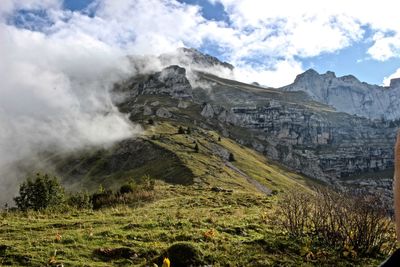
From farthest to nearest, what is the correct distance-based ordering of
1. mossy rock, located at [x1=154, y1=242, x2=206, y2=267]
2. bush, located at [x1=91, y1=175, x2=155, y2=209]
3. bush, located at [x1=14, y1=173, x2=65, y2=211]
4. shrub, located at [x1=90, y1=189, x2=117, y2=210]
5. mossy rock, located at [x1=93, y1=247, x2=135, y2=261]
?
bush, located at [x1=14, y1=173, x2=65, y2=211], bush, located at [x1=91, y1=175, x2=155, y2=209], shrub, located at [x1=90, y1=189, x2=117, y2=210], mossy rock, located at [x1=93, y1=247, x2=135, y2=261], mossy rock, located at [x1=154, y1=242, x2=206, y2=267]

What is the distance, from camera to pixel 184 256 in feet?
46.5

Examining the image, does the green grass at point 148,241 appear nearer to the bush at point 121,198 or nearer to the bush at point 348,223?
the bush at point 348,223

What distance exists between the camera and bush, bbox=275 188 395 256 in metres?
16.6

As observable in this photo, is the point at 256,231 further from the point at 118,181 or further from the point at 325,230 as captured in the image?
the point at 118,181

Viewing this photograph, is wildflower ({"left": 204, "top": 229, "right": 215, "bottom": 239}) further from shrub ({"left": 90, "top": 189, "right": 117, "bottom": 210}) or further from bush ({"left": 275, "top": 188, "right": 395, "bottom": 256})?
shrub ({"left": 90, "top": 189, "right": 117, "bottom": 210})

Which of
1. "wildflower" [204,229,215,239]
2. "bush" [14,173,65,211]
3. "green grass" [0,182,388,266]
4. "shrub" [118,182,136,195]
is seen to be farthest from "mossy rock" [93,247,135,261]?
"bush" [14,173,65,211]

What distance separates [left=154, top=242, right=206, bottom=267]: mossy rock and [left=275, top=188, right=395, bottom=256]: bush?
204 inches

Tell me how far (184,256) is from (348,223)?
6.52 meters

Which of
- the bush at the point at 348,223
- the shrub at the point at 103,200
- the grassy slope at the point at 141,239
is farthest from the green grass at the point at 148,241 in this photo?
the shrub at the point at 103,200

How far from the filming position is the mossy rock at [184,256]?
14001 millimetres

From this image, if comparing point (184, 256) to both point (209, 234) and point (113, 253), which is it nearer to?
point (113, 253)

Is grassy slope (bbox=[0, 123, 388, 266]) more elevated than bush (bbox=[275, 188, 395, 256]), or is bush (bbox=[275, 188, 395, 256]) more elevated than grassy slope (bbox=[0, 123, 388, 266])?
bush (bbox=[275, 188, 395, 256])

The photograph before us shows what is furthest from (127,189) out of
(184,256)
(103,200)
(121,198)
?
(184,256)

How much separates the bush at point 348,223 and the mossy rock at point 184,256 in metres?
5.17
